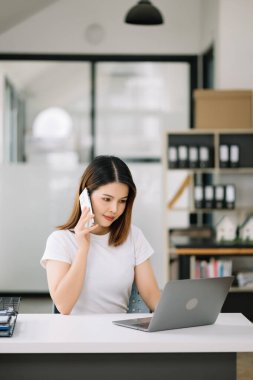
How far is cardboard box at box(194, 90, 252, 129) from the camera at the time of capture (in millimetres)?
6582

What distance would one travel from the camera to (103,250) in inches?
126

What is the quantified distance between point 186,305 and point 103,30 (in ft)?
19.5

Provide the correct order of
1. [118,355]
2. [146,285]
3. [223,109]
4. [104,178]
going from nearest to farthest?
[118,355] < [104,178] < [146,285] < [223,109]

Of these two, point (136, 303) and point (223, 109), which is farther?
point (223, 109)

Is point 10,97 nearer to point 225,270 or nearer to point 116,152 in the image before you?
point 116,152

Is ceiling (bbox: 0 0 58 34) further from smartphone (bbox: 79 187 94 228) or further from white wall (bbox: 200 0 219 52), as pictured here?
smartphone (bbox: 79 187 94 228)

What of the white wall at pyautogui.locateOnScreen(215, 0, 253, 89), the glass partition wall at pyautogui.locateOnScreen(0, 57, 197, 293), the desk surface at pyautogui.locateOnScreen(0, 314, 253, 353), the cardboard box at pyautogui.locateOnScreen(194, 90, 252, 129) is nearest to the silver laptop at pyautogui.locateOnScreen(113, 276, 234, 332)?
the desk surface at pyautogui.locateOnScreen(0, 314, 253, 353)

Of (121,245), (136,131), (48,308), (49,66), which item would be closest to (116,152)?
(136,131)

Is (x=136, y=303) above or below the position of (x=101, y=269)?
below

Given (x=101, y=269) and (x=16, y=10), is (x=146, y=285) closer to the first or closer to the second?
(x=101, y=269)

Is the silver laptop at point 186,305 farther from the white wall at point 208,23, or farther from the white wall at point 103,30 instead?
the white wall at point 103,30

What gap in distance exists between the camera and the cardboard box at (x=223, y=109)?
658cm

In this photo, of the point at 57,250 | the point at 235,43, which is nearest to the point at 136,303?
the point at 57,250

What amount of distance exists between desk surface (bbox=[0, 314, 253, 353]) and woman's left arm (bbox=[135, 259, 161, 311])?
0.55m
